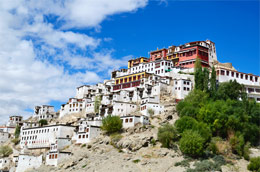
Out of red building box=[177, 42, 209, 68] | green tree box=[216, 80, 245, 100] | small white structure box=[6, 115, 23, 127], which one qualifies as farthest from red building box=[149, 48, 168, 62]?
small white structure box=[6, 115, 23, 127]

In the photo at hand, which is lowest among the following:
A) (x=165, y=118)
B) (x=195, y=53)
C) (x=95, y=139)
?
(x=95, y=139)

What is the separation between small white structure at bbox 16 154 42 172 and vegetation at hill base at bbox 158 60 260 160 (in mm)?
26038

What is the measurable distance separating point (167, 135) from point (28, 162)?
29.6 m

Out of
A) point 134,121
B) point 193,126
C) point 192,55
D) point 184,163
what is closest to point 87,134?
point 134,121

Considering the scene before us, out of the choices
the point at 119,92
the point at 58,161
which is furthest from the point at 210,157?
the point at 119,92

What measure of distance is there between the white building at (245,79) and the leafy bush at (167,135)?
25709 millimetres

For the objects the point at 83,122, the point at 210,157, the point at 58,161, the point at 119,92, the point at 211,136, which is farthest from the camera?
the point at 119,92

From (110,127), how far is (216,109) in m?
20.4

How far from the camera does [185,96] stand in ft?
242

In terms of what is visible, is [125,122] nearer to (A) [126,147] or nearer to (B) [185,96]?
(A) [126,147]

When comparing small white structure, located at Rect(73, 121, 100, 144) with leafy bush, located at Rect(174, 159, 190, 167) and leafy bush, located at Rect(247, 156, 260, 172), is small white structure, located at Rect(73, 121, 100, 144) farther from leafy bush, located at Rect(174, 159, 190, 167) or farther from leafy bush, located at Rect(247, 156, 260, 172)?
leafy bush, located at Rect(247, 156, 260, 172)

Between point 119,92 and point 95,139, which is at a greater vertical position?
point 119,92

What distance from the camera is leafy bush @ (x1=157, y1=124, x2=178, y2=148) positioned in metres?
55.4

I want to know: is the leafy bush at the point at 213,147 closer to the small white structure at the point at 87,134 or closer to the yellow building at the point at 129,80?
the small white structure at the point at 87,134
